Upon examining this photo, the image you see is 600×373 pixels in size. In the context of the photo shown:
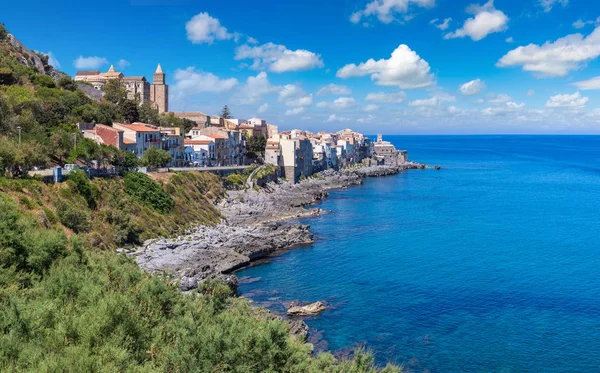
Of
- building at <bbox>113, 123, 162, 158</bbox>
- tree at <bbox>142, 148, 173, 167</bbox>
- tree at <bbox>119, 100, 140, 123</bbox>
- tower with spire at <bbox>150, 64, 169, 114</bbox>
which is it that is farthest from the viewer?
tower with spire at <bbox>150, 64, 169, 114</bbox>

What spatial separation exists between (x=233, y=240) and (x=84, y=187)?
1211cm

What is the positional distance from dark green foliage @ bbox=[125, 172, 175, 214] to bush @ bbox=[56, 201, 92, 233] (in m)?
9.63

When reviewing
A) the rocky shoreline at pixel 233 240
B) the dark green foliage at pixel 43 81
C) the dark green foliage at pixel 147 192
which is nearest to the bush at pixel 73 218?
the rocky shoreline at pixel 233 240

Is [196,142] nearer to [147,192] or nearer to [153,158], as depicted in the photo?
[153,158]

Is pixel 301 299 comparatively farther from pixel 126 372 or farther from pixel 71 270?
pixel 126 372

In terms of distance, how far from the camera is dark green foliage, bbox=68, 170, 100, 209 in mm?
37844

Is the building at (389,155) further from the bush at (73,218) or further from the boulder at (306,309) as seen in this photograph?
the boulder at (306,309)

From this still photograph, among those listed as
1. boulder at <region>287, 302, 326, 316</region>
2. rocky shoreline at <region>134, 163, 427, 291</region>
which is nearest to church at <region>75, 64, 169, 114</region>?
rocky shoreline at <region>134, 163, 427, 291</region>

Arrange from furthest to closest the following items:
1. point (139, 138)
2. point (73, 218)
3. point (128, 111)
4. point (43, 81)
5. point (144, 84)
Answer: point (144, 84)
point (128, 111)
point (43, 81)
point (139, 138)
point (73, 218)

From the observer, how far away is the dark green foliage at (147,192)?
43.8 metres

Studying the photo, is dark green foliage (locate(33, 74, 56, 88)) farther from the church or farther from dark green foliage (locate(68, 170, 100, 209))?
dark green foliage (locate(68, 170, 100, 209))

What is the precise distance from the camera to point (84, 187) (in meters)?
→ 38.2

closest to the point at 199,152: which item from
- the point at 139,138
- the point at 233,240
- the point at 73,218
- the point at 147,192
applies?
the point at 139,138

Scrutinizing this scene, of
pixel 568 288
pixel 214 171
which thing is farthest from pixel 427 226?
pixel 214 171
